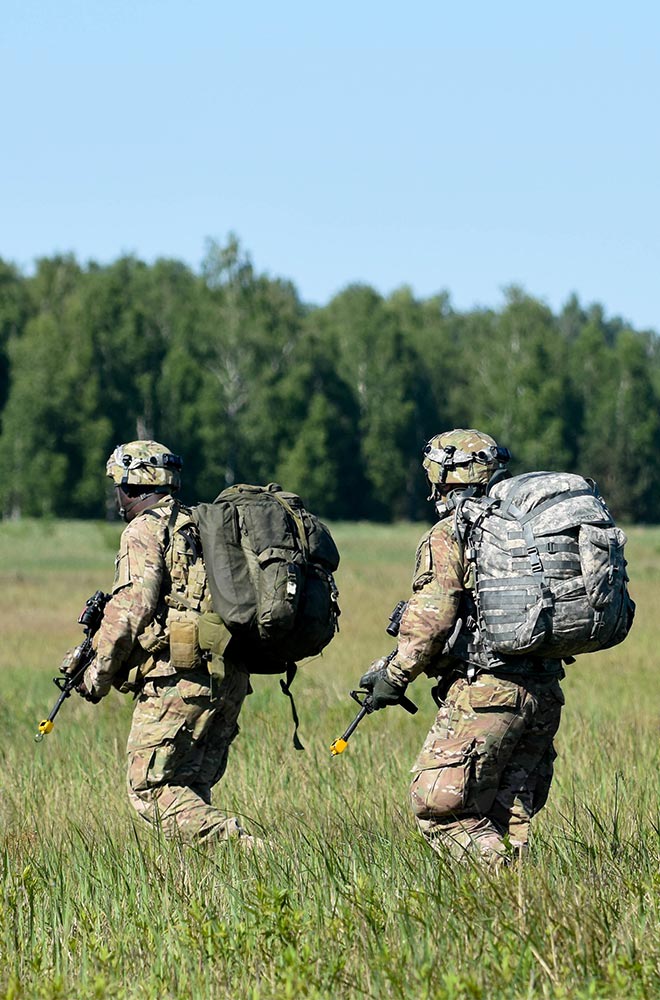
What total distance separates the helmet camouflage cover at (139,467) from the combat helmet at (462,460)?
3.93 feet

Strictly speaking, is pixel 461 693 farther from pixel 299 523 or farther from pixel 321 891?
pixel 321 891

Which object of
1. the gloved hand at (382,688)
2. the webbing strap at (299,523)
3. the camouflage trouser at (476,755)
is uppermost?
the webbing strap at (299,523)

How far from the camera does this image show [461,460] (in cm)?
609

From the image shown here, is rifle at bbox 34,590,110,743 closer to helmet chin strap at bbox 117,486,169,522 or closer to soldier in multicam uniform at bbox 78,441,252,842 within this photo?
soldier in multicam uniform at bbox 78,441,252,842

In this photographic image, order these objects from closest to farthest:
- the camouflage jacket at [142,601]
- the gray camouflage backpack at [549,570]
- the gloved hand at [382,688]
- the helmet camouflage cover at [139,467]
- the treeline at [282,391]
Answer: the gray camouflage backpack at [549,570] → the gloved hand at [382,688] → the camouflage jacket at [142,601] → the helmet camouflage cover at [139,467] → the treeline at [282,391]

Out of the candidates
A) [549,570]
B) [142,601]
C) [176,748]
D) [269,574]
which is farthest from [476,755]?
[142,601]

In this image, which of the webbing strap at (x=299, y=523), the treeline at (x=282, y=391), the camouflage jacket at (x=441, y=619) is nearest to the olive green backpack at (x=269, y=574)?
the webbing strap at (x=299, y=523)

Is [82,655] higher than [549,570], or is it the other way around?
[549,570]

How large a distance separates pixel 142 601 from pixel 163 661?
30 cm

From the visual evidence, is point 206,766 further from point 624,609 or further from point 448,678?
point 624,609

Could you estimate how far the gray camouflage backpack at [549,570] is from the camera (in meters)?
5.58

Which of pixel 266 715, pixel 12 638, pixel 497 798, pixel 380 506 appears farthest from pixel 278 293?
pixel 497 798

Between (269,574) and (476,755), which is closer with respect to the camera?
(476,755)

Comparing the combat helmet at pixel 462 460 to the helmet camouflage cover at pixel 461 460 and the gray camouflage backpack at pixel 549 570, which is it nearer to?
the helmet camouflage cover at pixel 461 460
